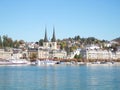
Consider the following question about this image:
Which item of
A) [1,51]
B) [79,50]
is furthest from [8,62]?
[79,50]

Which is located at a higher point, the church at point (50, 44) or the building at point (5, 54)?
the church at point (50, 44)

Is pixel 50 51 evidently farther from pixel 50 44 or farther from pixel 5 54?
pixel 5 54

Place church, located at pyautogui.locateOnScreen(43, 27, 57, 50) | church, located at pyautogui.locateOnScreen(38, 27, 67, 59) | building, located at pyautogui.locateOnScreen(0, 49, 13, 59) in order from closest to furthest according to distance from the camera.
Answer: building, located at pyautogui.locateOnScreen(0, 49, 13, 59) < church, located at pyautogui.locateOnScreen(38, 27, 67, 59) < church, located at pyautogui.locateOnScreen(43, 27, 57, 50)

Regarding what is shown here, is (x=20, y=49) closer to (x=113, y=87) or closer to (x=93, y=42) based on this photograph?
(x=93, y=42)

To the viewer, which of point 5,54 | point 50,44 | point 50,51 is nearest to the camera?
point 5,54

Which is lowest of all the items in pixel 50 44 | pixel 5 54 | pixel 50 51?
pixel 5 54

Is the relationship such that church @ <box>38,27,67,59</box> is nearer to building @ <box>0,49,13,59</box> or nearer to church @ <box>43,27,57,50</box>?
church @ <box>43,27,57,50</box>

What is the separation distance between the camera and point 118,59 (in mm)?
139000

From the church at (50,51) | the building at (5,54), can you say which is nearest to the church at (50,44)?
the church at (50,51)

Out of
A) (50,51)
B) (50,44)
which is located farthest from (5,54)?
(50,44)

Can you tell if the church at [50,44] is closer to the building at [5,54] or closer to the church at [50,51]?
Result: the church at [50,51]

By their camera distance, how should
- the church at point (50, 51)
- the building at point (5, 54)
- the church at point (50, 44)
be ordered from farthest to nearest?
the church at point (50, 44) → the church at point (50, 51) → the building at point (5, 54)

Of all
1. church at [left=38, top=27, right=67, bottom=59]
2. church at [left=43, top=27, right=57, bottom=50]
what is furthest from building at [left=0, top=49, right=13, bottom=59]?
church at [left=43, top=27, right=57, bottom=50]

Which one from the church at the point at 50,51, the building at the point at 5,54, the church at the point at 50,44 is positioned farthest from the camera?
the church at the point at 50,44
